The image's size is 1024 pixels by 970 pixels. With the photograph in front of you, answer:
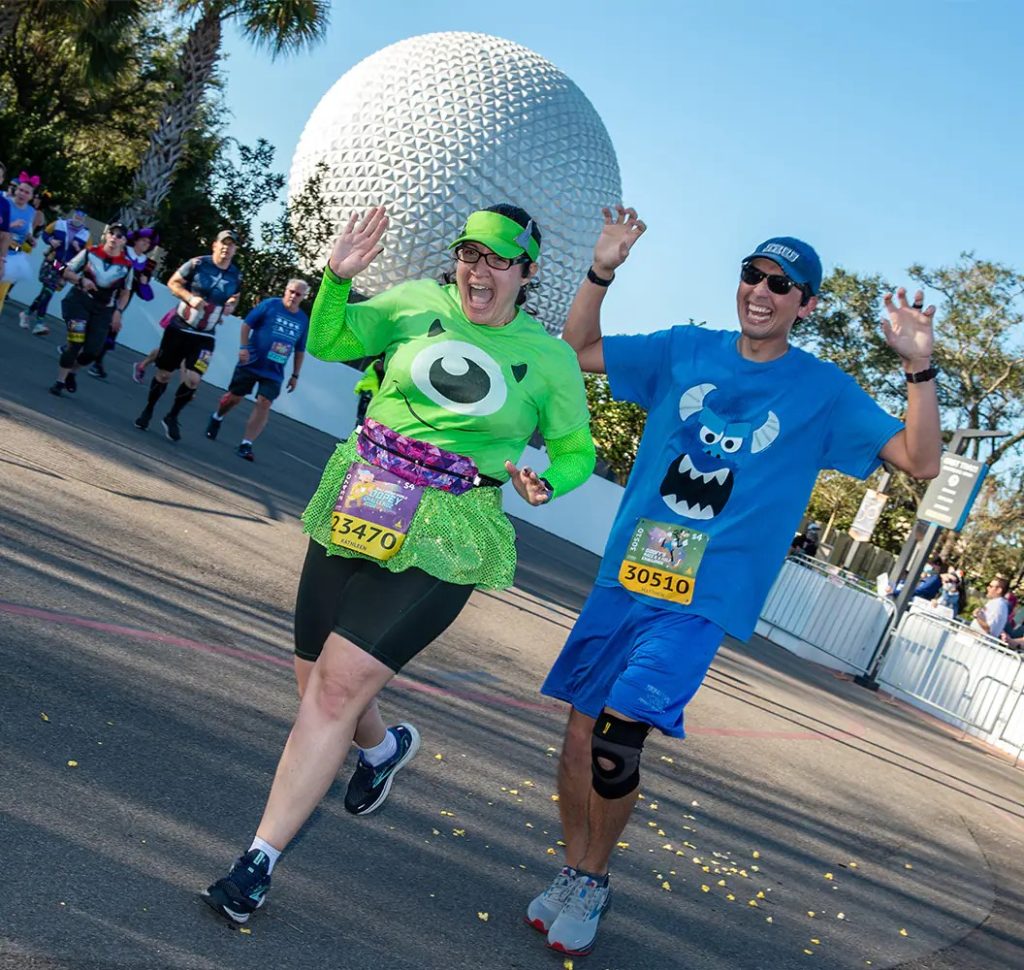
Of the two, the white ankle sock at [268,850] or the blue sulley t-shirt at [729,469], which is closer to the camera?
the white ankle sock at [268,850]

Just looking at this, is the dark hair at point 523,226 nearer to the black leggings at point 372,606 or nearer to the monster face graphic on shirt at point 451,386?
the monster face graphic on shirt at point 451,386

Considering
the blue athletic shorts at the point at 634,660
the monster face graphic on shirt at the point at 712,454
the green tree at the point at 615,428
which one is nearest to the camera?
the blue athletic shorts at the point at 634,660

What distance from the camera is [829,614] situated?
18672 mm

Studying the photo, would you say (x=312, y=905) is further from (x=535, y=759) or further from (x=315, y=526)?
(x=535, y=759)

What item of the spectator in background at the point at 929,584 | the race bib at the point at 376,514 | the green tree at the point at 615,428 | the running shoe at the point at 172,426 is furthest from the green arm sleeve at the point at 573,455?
the green tree at the point at 615,428

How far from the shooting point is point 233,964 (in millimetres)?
3152

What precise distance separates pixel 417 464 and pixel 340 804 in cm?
148

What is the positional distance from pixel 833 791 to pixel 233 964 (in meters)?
5.77

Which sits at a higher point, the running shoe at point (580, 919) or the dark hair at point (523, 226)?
the dark hair at point (523, 226)

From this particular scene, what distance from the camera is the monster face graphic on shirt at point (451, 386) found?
381 centimetres

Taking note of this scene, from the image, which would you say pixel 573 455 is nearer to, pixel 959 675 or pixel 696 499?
pixel 696 499

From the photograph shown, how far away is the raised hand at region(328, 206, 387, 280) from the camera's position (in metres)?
3.83

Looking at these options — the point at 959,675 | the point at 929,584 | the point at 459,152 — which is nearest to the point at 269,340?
the point at 959,675

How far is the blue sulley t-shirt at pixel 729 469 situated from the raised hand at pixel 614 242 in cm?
36
